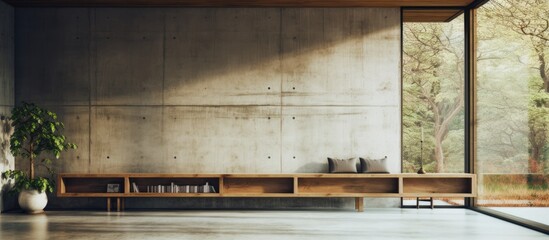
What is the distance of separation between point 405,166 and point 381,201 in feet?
2.45

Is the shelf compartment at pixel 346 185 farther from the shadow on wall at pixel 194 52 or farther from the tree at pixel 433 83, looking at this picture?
the shadow on wall at pixel 194 52

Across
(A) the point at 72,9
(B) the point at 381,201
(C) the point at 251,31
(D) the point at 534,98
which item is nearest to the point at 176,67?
(C) the point at 251,31

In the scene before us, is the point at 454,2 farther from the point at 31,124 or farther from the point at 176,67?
the point at 31,124

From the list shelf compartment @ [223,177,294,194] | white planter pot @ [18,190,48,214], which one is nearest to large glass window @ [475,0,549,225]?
shelf compartment @ [223,177,294,194]

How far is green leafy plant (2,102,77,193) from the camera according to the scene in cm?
796

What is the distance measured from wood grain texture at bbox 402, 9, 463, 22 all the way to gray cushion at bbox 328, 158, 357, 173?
8.01ft

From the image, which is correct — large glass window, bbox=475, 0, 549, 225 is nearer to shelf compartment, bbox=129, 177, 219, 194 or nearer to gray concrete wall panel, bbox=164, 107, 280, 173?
gray concrete wall panel, bbox=164, 107, 280, 173

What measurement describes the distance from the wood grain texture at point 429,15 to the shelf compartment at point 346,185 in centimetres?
262

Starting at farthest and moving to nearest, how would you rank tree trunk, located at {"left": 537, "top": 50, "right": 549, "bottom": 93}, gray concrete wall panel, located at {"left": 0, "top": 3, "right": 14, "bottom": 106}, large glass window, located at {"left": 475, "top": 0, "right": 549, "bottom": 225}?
gray concrete wall panel, located at {"left": 0, "top": 3, "right": 14, "bottom": 106}, large glass window, located at {"left": 475, "top": 0, "right": 549, "bottom": 225}, tree trunk, located at {"left": 537, "top": 50, "right": 549, "bottom": 93}

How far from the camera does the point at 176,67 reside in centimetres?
862

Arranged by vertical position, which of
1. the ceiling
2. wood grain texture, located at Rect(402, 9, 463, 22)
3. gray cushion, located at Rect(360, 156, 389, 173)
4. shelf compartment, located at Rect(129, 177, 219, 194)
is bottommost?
shelf compartment, located at Rect(129, 177, 219, 194)

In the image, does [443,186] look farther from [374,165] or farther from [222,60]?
[222,60]

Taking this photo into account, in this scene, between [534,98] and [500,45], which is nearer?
[534,98]

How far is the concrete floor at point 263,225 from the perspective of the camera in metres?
6.24
